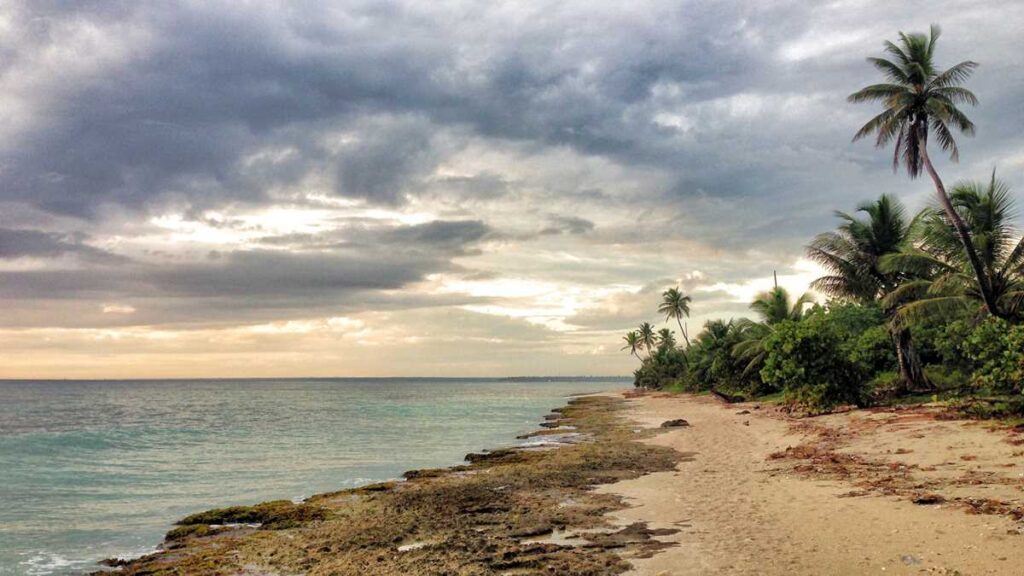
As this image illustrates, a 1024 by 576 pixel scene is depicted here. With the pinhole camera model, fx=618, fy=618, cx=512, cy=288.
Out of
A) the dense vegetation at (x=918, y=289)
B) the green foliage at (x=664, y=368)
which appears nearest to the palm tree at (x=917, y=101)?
the dense vegetation at (x=918, y=289)

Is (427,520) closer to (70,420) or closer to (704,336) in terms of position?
(704,336)

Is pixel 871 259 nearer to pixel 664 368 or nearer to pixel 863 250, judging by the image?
pixel 863 250

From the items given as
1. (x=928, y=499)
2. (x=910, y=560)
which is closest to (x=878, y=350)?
(x=928, y=499)

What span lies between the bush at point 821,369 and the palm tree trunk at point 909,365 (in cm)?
406

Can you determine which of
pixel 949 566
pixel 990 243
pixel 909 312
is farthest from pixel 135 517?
pixel 990 243

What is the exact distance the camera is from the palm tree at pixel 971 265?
23.2 m

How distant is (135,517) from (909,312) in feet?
93.5

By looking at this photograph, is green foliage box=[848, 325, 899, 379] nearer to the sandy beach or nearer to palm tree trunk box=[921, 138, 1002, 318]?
palm tree trunk box=[921, 138, 1002, 318]

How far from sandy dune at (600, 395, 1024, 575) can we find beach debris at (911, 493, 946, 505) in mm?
119

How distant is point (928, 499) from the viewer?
1084 centimetres

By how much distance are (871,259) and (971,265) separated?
1005 centimetres

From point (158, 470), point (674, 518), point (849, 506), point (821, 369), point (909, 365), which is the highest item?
point (821, 369)

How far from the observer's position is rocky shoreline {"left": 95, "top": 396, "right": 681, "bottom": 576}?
9.57 meters

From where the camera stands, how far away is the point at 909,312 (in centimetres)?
2548
